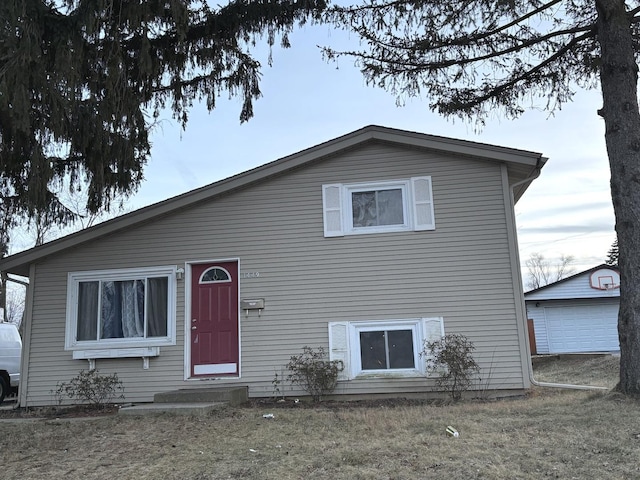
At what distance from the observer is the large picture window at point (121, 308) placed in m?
→ 8.95

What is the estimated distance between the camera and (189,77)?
25.5 feet

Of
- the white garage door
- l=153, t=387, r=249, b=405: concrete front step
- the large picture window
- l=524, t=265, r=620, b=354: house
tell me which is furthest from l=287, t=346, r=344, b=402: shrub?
the white garage door

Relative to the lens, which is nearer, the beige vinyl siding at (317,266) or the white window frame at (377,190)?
the beige vinyl siding at (317,266)

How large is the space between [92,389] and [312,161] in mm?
5095

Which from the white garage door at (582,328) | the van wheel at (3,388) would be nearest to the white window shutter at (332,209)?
the van wheel at (3,388)

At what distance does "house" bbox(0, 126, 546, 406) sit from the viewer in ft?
27.3

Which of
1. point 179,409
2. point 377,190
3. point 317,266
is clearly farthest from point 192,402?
point 377,190

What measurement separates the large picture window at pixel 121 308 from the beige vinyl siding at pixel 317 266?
193mm

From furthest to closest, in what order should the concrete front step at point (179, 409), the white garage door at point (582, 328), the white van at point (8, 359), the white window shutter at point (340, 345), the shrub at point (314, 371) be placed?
the white garage door at point (582, 328), the white van at point (8, 359), the white window shutter at point (340, 345), the shrub at point (314, 371), the concrete front step at point (179, 409)

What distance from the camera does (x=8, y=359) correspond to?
1083cm

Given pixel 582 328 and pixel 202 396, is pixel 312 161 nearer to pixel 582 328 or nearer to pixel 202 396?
pixel 202 396

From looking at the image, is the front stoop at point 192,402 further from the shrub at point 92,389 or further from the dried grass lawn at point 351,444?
the shrub at point 92,389

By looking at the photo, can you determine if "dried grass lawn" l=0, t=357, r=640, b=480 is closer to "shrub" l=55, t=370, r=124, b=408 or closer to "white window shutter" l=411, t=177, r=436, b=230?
"shrub" l=55, t=370, r=124, b=408

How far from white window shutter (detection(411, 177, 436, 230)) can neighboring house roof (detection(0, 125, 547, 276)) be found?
0.57m
